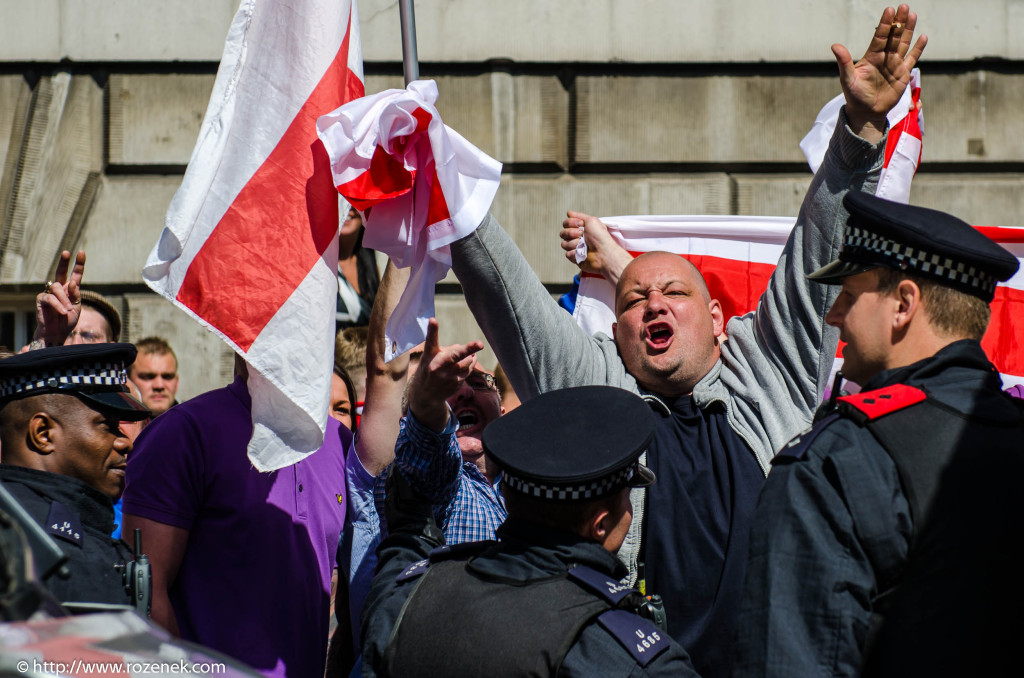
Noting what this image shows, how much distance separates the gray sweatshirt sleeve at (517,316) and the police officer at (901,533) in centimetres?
94

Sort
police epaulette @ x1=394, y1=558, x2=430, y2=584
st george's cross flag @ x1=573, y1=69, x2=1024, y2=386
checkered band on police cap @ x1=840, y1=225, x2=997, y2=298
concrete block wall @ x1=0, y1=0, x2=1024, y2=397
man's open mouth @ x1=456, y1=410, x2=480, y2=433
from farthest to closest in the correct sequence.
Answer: concrete block wall @ x1=0, y1=0, x2=1024, y2=397, st george's cross flag @ x1=573, y1=69, x2=1024, y2=386, man's open mouth @ x1=456, y1=410, x2=480, y2=433, police epaulette @ x1=394, y1=558, x2=430, y2=584, checkered band on police cap @ x1=840, y1=225, x2=997, y2=298

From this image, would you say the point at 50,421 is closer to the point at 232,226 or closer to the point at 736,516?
the point at 232,226

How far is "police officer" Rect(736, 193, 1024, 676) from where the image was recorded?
1816 millimetres

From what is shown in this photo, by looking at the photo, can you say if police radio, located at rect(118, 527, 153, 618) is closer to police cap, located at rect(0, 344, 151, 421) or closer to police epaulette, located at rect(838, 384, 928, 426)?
police cap, located at rect(0, 344, 151, 421)

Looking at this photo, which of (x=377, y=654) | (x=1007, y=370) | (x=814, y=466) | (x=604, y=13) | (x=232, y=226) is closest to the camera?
(x=814, y=466)

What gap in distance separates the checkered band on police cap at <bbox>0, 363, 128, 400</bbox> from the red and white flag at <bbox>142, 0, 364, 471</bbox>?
0.28m

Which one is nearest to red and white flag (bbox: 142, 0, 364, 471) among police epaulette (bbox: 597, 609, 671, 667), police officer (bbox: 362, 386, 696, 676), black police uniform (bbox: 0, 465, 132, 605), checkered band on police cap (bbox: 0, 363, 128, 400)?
checkered band on police cap (bbox: 0, 363, 128, 400)

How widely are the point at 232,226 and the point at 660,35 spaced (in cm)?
400

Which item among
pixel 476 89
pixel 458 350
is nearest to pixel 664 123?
pixel 476 89

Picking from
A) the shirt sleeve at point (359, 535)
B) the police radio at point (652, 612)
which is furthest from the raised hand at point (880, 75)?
the shirt sleeve at point (359, 535)

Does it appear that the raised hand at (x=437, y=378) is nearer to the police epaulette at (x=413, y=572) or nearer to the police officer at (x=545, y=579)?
the police officer at (x=545, y=579)

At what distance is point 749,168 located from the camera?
6336 mm

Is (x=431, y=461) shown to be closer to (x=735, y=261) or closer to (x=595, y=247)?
(x=595, y=247)

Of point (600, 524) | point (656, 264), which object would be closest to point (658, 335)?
point (656, 264)
